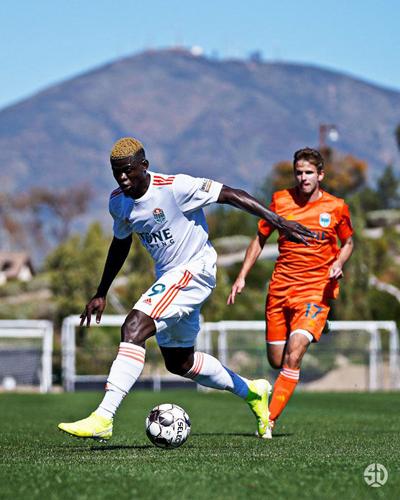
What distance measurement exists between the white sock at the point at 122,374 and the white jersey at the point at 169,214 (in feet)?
2.51

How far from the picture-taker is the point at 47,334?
97.2ft

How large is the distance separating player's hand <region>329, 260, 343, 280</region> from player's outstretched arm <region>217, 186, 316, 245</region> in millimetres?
1786

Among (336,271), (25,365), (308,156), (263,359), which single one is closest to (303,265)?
(336,271)

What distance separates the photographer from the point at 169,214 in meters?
7.91

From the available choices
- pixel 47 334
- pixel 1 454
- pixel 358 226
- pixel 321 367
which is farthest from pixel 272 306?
pixel 358 226

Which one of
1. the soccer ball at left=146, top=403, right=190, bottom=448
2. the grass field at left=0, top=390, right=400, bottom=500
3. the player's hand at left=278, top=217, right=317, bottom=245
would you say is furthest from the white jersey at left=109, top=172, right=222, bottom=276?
the grass field at left=0, top=390, right=400, bottom=500

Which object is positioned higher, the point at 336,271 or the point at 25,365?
the point at 336,271

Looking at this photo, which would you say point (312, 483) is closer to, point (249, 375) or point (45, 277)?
point (249, 375)

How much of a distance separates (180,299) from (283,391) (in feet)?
6.79

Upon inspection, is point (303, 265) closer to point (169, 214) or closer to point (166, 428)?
point (169, 214)

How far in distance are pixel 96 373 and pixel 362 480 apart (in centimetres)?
2622

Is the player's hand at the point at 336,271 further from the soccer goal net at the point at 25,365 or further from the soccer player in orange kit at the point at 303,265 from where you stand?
the soccer goal net at the point at 25,365

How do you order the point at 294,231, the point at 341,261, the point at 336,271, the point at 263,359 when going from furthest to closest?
the point at 263,359
the point at 341,261
the point at 336,271
the point at 294,231

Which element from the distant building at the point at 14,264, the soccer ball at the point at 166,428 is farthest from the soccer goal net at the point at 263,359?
the distant building at the point at 14,264
